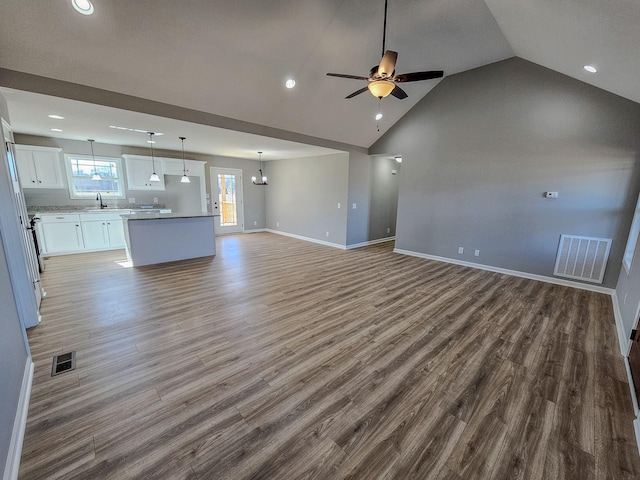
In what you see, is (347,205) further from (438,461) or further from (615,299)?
(438,461)

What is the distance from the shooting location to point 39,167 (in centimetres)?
555

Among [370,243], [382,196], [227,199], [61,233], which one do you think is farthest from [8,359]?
[382,196]

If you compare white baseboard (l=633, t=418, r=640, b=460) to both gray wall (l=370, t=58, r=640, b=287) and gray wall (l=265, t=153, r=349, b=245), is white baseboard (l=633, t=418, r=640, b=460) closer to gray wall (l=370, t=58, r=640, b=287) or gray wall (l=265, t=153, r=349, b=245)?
gray wall (l=370, t=58, r=640, b=287)

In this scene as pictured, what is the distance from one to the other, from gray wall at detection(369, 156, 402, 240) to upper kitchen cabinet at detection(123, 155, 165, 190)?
5.84m

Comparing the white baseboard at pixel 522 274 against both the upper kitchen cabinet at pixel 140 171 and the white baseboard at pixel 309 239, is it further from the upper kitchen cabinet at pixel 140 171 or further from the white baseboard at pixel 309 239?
the upper kitchen cabinet at pixel 140 171

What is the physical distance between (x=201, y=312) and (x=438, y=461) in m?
2.83

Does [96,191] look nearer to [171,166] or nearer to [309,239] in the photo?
[171,166]

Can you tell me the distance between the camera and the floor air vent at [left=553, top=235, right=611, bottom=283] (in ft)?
13.7

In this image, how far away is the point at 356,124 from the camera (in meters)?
5.82

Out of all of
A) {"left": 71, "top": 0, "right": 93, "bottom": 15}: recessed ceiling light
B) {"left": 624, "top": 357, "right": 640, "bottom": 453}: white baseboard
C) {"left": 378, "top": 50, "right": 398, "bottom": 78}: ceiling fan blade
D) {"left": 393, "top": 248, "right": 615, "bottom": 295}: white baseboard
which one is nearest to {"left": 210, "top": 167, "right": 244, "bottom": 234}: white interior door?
{"left": 393, "top": 248, "right": 615, "bottom": 295}: white baseboard

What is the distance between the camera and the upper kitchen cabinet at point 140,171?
6555 millimetres

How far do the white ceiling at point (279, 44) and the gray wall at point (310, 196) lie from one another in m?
2.27

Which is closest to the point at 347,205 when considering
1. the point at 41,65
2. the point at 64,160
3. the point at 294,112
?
the point at 294,112

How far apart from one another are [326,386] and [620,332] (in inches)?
139
